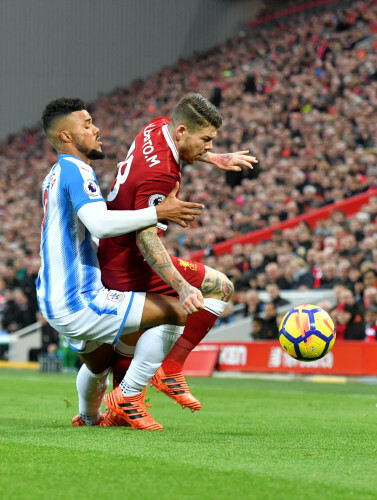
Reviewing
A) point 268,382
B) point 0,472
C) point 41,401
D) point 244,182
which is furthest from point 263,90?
point 0,472

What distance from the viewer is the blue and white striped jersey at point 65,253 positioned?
18.2ft

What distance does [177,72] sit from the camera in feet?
105

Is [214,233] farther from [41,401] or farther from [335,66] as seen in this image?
[41,401]

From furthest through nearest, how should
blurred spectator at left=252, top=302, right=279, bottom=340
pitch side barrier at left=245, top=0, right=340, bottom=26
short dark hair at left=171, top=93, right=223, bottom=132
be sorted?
pitch side barrier at left=245, top=0, right=340, bottom=26, blurred spectator at left=252, top=302, right=279, bottom=340, short dark hair at left=171, top=93, right=223, bottom=132

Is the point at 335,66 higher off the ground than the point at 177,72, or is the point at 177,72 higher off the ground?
the point at 177,72

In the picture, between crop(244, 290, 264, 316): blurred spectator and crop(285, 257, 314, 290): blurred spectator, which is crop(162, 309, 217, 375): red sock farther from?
crop(285, 257, 314, 290): blurred spectator

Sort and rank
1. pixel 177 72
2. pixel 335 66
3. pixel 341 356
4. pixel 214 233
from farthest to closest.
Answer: pixel 177 72, pixel 335 66, pixel 214 233, pixel 341 356

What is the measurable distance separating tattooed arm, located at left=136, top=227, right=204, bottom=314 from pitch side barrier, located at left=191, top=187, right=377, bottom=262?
33.1 feet

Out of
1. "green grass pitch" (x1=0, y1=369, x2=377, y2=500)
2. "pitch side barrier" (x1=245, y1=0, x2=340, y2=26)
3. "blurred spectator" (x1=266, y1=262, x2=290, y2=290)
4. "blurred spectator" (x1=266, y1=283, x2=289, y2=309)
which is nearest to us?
"green grass pitch" (x1=0, y1=369, x2=377, y2=500)

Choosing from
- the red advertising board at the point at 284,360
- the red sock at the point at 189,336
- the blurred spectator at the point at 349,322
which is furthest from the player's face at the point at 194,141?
the blurred spectator at the point at 349,322

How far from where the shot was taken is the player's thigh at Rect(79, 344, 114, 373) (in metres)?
5.88

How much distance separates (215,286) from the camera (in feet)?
19.8

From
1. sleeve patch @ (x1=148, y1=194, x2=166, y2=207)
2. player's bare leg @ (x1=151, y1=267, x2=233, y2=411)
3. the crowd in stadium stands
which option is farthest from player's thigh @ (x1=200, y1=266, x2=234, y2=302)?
the crowd in stadium stands

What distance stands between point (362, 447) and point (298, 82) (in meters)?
18.1
